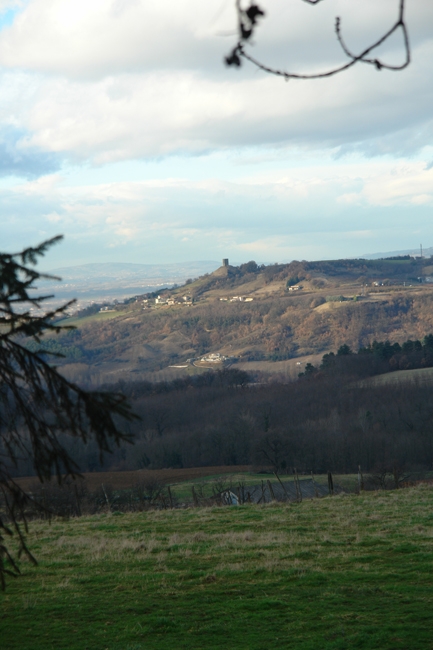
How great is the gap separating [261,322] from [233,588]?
150783 mm

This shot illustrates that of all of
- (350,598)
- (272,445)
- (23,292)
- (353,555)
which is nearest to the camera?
(23,292)

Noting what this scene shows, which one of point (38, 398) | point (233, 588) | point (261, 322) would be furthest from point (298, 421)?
point (261, 322)

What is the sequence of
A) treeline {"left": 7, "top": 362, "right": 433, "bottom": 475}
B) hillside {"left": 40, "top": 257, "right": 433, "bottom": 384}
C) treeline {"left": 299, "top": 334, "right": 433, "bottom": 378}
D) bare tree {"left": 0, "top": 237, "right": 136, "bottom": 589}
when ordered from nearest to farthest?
bare tree {"left": 0, "top": 237, "right": 136, "bottom": 589} < treeline {"left": 7, "top": 362, "right": 433, "bottom": 475} < treeline {"left": 299, "top": 334, "right": 433, "bottom": 378} < hillside {"left": 40, "top": 257, "right": 433, "bottom": 384}

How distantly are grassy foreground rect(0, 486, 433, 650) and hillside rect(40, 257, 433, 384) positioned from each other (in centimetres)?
9485

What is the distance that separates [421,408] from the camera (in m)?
62.8

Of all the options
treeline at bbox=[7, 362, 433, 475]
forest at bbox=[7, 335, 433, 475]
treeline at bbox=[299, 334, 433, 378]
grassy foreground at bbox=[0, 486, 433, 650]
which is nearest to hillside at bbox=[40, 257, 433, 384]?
treeline at bbox=[299, 334, 433, 378]

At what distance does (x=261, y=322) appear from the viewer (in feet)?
524

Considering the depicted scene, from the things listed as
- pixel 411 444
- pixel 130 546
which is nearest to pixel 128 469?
pixel 411 444

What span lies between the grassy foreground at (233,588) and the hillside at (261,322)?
9485 centimetres

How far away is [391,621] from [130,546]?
6572 mm

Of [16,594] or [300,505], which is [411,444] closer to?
[300,505]

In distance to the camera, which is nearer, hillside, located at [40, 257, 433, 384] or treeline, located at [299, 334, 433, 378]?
treeline, located at [299, 334, 433, 378]

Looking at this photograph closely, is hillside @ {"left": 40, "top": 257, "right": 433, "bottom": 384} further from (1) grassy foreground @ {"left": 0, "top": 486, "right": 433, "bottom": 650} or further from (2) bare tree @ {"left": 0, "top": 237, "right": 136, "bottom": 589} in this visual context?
(2) bare tree @ {"left": 0, "top": 237, "right": 136, "bottom": 589}

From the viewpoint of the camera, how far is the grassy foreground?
7238 millimetres
